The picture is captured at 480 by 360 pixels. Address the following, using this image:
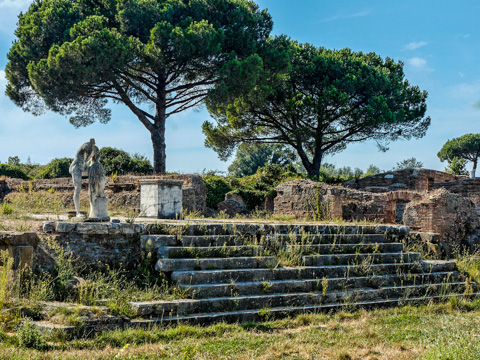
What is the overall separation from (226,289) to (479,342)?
3151 mm

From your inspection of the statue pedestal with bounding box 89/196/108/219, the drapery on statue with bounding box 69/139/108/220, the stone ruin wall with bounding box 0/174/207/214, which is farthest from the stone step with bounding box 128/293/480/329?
the stone ruin wall with bounding box 0/174/207/214

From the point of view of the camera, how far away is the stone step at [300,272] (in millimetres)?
6398

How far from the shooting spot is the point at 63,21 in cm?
2116

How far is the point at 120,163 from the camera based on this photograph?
784 inches

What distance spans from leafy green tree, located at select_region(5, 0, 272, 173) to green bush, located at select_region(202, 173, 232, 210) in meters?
2.33

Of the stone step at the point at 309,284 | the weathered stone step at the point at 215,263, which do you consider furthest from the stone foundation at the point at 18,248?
the stone step at the point at 309,284

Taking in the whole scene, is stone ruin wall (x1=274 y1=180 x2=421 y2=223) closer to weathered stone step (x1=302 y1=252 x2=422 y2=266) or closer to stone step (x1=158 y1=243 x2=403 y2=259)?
stone step (x1=158 y1=243 x2=403 y2=259)

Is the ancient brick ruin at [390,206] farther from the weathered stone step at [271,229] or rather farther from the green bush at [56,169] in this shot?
the green bush at [56,169]

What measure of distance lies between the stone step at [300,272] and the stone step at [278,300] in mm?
402

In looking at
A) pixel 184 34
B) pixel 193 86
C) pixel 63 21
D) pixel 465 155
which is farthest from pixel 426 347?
pixel 465 155

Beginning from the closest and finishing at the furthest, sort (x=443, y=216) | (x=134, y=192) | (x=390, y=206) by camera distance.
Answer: (x=443, y=216) < (x=390, y=206) < (x=134, y=192)

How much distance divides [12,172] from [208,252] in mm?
19522

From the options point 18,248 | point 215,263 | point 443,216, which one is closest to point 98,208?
point 18,248

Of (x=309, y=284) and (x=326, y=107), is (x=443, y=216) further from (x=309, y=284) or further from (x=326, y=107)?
(x=326, y=107)
